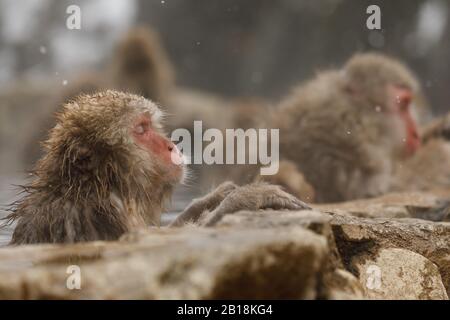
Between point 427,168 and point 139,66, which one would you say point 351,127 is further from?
point 139,66

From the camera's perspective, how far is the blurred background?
14.7 meters

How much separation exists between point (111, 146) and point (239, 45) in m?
14.5

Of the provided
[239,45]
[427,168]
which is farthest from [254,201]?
[239,45]

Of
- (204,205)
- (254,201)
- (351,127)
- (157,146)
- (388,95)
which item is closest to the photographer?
(254,201)

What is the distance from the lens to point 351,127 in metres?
6.66

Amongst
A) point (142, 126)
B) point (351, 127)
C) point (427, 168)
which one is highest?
point (351, 127)

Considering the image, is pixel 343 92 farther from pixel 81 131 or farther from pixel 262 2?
pixel 262 2

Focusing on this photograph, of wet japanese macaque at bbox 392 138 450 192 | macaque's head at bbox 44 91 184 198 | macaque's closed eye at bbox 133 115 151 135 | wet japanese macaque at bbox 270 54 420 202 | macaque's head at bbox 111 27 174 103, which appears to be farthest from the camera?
macaque's head at bbox 111 27 174 103

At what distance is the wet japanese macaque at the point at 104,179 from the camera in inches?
124

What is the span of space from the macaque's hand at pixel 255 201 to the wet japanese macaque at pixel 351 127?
3.12 metres

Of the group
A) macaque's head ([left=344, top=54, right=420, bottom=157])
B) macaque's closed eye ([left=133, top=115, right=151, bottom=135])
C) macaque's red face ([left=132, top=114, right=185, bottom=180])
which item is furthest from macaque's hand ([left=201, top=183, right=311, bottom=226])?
macaque's head ([left=344, top=54, right=420, bottom=157])

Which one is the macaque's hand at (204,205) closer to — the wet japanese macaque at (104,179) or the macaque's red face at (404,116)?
the wet japanese macaque at (104,179)

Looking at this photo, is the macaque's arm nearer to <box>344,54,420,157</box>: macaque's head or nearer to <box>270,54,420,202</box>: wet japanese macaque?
<box>270,54,420,202</box>: wet japanese macaque

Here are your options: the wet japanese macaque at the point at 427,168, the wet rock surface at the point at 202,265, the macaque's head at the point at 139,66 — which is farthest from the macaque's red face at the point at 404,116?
A: the macaque's head at the point at 139,66
